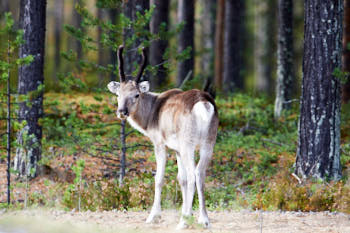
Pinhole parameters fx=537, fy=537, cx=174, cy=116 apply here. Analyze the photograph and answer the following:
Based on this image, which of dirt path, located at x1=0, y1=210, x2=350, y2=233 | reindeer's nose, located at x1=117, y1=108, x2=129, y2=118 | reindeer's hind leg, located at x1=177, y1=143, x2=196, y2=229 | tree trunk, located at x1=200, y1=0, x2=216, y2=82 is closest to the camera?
reindeer's hind leg, located at x1=177, y1=143, x2=196, y2=229

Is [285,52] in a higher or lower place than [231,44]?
lower

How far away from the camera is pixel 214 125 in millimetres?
7965

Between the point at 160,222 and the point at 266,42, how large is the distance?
32.0m

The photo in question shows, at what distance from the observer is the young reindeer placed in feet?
25.4

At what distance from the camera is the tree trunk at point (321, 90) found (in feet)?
35.7

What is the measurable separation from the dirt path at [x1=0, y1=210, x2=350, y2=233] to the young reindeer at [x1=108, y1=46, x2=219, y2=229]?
385 millimetres

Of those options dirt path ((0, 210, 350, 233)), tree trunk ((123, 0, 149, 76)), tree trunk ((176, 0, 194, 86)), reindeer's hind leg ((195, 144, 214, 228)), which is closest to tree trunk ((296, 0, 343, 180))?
dirt path ((0, 210, 350, 233))

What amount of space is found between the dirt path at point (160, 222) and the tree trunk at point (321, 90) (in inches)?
73.5

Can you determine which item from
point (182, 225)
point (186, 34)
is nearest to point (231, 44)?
point (186, 34)

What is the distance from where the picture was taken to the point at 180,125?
7871 millimetres

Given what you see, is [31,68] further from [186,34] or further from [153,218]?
[186,34]

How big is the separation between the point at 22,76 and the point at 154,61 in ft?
25.7

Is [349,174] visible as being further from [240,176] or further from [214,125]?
[214,125]

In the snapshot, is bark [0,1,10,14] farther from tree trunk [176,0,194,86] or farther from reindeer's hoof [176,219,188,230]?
reindeer's hoof [176,219,188,230]
